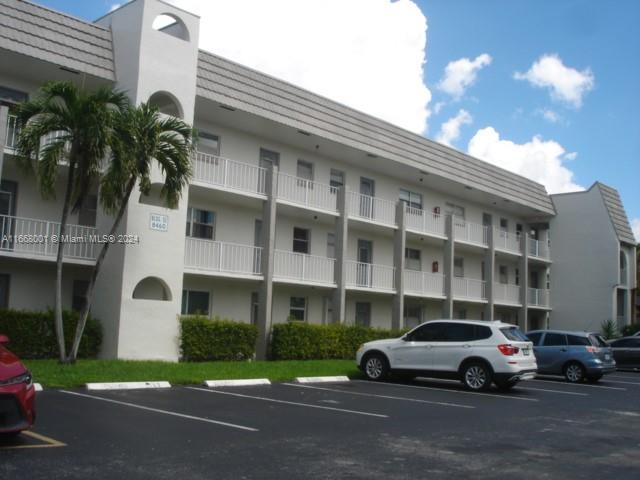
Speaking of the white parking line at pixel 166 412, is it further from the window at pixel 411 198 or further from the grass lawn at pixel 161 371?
the window at pixel 411 198

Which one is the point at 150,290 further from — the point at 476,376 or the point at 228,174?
the point at 476,376

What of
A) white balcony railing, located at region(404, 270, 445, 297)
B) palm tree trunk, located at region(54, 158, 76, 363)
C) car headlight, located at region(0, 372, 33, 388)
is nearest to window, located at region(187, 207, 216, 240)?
palm tree trunk, located at region(54, 158, 76, 363)

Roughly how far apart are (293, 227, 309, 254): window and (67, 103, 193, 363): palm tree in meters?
9.50

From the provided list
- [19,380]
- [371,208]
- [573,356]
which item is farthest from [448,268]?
[19,380]

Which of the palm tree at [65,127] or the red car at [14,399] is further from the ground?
the palm tree at [65,127]

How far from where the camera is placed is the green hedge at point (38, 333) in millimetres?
17469

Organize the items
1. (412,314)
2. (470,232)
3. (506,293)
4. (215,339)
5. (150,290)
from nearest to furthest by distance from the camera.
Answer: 1. (215,339)
2. (150,290)
3. (412,314)
4. (470,232)
5. (506,293)

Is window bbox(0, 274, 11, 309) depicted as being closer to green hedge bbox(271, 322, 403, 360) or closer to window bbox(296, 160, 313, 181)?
green hedge bbox(271, 322, 403, 360)

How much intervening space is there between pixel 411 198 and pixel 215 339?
14.8 metres

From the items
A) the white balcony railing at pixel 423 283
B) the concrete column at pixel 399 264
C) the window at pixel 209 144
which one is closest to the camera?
the window at pixel 209 144

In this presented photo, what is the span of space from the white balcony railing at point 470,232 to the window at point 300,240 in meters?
8.08

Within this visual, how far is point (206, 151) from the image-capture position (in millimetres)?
23609

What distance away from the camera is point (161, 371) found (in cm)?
1641

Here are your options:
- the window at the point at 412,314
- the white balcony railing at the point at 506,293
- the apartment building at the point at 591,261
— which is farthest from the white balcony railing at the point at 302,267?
the apartment building at the point at 591,261
